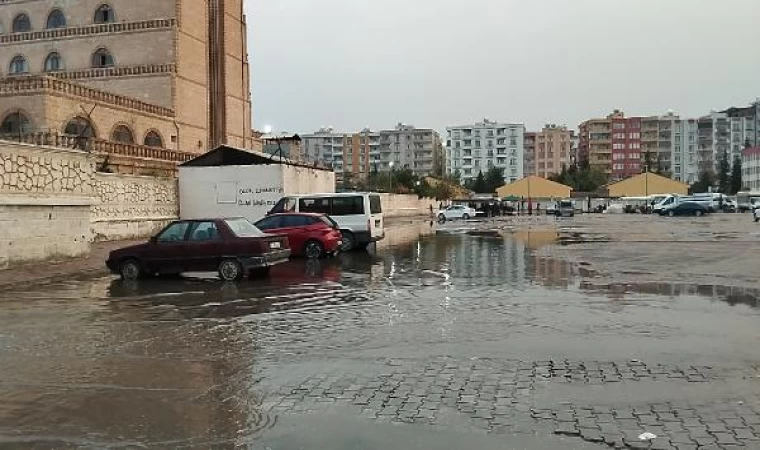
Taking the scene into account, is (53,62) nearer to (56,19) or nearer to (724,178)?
(56,19)

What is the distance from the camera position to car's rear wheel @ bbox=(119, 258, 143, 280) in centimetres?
1720

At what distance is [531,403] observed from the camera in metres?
6.20

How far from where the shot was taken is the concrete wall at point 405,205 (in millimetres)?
61697

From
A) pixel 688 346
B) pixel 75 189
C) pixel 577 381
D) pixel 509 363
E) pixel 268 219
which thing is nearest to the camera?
pixel 577 381

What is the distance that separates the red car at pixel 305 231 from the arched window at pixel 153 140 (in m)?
24.5

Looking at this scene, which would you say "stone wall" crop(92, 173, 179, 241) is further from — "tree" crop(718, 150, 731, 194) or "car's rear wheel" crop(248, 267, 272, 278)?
"tree" crop(718, 150, 731, 194)

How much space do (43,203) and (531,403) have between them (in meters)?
16.5

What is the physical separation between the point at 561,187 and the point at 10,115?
171ft

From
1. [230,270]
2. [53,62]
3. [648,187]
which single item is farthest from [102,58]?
[648,187]

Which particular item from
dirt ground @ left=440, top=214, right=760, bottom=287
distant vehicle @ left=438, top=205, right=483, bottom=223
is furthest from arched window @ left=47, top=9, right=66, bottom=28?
dirt ground @ left=440, top=214, right=760, bottom=287

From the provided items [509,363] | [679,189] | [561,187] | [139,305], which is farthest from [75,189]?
[679,189]

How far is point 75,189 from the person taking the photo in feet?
67.0

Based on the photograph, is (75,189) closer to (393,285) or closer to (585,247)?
(393,285)

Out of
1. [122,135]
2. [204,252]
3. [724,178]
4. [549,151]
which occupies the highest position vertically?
[549,151]
